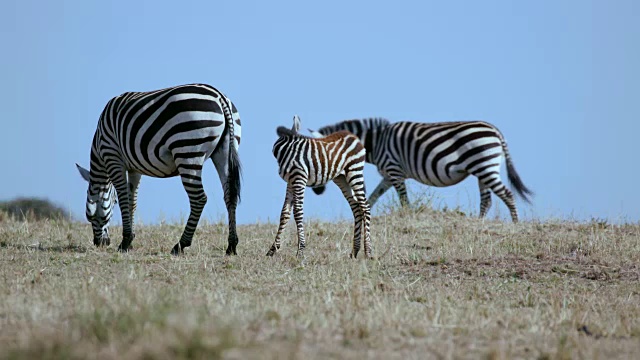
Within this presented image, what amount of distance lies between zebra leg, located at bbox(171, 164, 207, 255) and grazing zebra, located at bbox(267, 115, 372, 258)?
1.07m

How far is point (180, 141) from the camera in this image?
1115 centimetres

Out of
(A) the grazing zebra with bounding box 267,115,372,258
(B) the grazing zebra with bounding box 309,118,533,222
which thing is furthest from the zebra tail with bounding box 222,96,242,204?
(B) the grazing zebra with bounding box 309,118,533,222

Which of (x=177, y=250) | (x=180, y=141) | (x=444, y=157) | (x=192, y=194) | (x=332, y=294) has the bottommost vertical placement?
(x=332, y=294)

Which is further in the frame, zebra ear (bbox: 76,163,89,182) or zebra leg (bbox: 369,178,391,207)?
zebra leg (bbox: 369,178,391,207)

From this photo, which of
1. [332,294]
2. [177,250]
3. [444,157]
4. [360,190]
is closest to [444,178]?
[444,157]

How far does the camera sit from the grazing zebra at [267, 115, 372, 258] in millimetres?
11141

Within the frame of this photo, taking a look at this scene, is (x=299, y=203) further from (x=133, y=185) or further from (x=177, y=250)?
(x=133, y=185)

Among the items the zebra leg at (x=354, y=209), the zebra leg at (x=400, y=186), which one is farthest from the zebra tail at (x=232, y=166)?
the zebra leg at (x=400, y=186)

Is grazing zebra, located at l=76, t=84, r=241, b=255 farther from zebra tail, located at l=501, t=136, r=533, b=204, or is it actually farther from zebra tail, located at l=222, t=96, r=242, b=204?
zebra tail, located at l=501, t=136, r=533, b=204

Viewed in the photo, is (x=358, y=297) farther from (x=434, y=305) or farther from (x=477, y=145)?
(x=477, y=145)

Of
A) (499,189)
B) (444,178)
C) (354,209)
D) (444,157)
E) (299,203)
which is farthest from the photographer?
(444,178)

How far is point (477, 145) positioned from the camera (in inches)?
695

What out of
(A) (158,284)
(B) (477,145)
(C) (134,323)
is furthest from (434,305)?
(B) (477,145)

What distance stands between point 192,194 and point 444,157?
792cm
